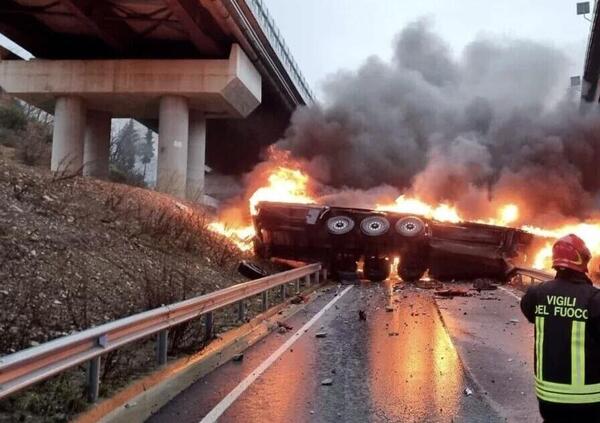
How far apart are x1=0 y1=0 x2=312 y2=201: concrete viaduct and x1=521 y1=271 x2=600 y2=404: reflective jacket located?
20322mm

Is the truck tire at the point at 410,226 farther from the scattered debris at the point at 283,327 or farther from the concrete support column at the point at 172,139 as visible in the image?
the concrete support column at the point at 172,139

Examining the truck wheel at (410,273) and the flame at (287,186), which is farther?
the flame at (287,186)

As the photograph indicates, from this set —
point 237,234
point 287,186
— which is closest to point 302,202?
point 237,234

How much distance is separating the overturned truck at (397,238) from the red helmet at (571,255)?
45.2 ft

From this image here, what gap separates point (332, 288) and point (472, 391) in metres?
10.5

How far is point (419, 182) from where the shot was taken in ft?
82.3

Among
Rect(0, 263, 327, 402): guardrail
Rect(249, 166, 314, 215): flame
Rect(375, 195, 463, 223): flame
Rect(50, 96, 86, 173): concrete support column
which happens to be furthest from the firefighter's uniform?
Rect(50, 96, 86, 173): concrete support column

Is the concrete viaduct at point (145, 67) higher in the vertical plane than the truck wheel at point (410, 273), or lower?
higher

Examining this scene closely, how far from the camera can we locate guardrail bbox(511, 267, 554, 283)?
1391 cm

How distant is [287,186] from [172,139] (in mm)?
5097

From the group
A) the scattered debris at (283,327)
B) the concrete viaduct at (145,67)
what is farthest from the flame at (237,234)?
the scattered debris at (283,327)

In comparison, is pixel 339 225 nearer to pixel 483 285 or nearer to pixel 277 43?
pixel 483 285

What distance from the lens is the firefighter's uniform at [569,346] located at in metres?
2.81

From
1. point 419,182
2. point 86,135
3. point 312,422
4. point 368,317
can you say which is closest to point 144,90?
point 86,135
